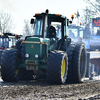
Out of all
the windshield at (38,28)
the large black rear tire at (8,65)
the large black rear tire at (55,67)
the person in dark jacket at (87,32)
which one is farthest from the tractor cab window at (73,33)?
the large black rear tire at (55,67)

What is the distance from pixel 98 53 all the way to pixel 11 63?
642 centimetres

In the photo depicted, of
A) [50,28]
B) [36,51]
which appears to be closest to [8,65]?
[36,51]

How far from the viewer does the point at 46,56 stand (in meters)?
8.91

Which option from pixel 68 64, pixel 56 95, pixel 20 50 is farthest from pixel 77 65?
pixel 56 95

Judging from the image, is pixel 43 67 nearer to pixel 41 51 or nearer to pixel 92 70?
pixel 41 51

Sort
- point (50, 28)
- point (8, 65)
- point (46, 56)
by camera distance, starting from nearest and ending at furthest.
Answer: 1. point (8, 65)
2. point (46, 56)
3. point (50, 28)

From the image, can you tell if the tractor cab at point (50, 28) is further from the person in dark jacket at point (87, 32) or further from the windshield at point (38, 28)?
the person in dark jacket at point (87, 32)

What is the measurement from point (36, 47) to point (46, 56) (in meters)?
0.45

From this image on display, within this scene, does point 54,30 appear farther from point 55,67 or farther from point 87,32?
point 87,32

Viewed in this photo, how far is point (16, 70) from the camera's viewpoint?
920 cm

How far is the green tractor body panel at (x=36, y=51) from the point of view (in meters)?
8.70

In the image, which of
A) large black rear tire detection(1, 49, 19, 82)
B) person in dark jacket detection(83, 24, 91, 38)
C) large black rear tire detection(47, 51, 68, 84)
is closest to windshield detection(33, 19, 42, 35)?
large black rear tire detection(1, 49, 19, 82)

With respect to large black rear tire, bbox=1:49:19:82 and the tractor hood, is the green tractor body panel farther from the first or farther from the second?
large black rear tire, bbox=1:49:19:82

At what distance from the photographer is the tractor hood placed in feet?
28.8
